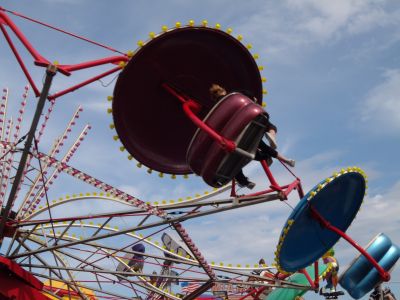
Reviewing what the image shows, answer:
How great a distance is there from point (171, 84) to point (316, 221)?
394 cm

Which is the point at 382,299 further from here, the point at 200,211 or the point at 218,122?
the point at 218,122

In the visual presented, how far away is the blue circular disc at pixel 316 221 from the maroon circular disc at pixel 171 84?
7.70 feet

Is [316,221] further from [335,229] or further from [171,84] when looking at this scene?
[171,84]

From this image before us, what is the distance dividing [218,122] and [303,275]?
7350 millimetres

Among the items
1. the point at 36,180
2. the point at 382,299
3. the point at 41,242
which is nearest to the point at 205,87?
the point at 36,180

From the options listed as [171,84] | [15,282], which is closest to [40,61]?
[171,84]

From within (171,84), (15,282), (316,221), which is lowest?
(15,282)

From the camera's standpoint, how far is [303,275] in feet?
43.8

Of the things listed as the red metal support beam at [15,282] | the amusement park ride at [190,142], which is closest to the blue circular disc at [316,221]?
the amusement park ride at [190,142]

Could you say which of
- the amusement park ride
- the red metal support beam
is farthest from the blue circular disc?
the red metal support beam

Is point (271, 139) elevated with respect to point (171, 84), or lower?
lower

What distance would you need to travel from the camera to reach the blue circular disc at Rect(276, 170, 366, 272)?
9.15 meters

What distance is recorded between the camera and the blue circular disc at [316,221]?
360 inches

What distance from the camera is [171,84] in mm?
9445
